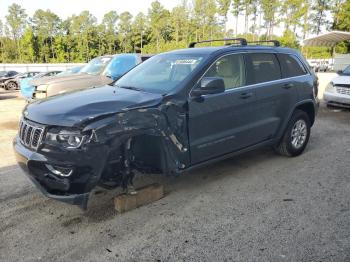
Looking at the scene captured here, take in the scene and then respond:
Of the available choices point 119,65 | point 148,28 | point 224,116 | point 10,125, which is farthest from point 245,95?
point 148,28

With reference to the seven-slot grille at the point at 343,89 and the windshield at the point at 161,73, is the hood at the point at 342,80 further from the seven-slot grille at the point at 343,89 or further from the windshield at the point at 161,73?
the windshield at the point at 161,73

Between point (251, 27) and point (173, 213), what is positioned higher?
point (251, 27)

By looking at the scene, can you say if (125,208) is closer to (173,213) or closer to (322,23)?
(173,213)

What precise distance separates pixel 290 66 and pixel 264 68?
720 mm

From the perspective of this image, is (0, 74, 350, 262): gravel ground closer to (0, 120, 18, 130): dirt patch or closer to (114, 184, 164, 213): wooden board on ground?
(114, 184, 164, 213): wooden board on ground

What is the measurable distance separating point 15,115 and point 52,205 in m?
7.87

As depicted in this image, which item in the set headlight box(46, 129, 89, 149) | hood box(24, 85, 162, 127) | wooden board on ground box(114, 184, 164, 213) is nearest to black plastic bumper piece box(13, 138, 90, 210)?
headlight box(46, 129, 89, 149)

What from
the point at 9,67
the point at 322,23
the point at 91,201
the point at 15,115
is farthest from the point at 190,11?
the point at 91,201

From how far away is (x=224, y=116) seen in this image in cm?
422

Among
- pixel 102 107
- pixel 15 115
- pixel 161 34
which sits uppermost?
pixel 161 34

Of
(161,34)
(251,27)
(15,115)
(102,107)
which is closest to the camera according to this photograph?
(102,107)

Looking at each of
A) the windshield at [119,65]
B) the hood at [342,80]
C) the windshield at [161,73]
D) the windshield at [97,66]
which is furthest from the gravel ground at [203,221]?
the hood at [342,80]

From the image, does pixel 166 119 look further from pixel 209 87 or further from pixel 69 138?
pixel 69 138

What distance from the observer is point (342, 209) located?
12.4ft
